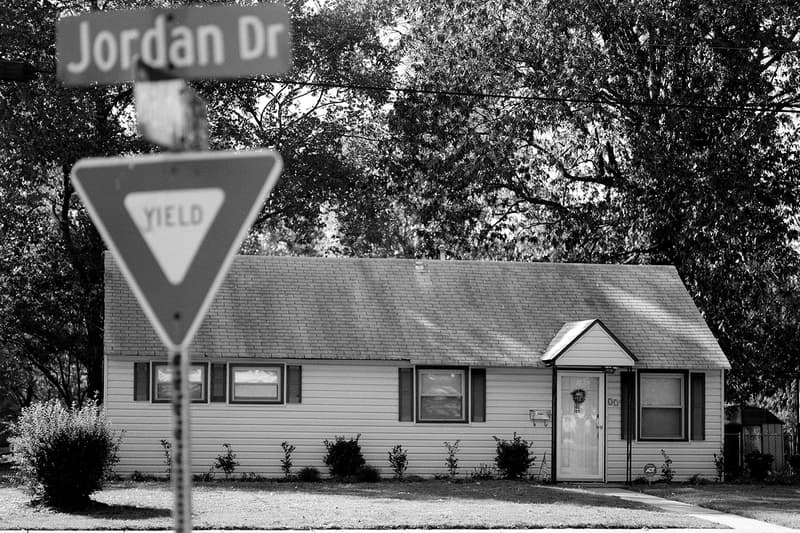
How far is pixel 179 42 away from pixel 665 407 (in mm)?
21244

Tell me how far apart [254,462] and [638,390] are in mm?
7953

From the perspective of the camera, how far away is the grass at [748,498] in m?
17.4

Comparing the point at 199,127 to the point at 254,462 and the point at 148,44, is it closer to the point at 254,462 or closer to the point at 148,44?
the point at 148,44

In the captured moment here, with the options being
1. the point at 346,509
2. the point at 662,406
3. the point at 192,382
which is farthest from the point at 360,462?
the point at 662,406

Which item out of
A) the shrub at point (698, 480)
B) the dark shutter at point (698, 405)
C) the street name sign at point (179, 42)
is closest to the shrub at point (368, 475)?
the shrub at point (698, 480)

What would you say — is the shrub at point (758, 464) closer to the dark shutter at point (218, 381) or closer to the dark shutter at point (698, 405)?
the dark shutter at point (698, 405)

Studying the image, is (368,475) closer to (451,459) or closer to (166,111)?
(451,459)

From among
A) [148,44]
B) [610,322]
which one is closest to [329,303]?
[610,322]

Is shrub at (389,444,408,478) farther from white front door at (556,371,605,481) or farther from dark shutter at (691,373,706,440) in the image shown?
dark shutter at (691,373,706,440)

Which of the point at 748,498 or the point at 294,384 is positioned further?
the point at 294,384

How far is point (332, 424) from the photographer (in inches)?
914

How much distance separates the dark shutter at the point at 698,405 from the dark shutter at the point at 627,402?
1349mm

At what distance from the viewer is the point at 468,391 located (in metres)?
23.7

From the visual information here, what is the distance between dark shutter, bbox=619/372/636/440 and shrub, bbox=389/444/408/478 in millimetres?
4500
